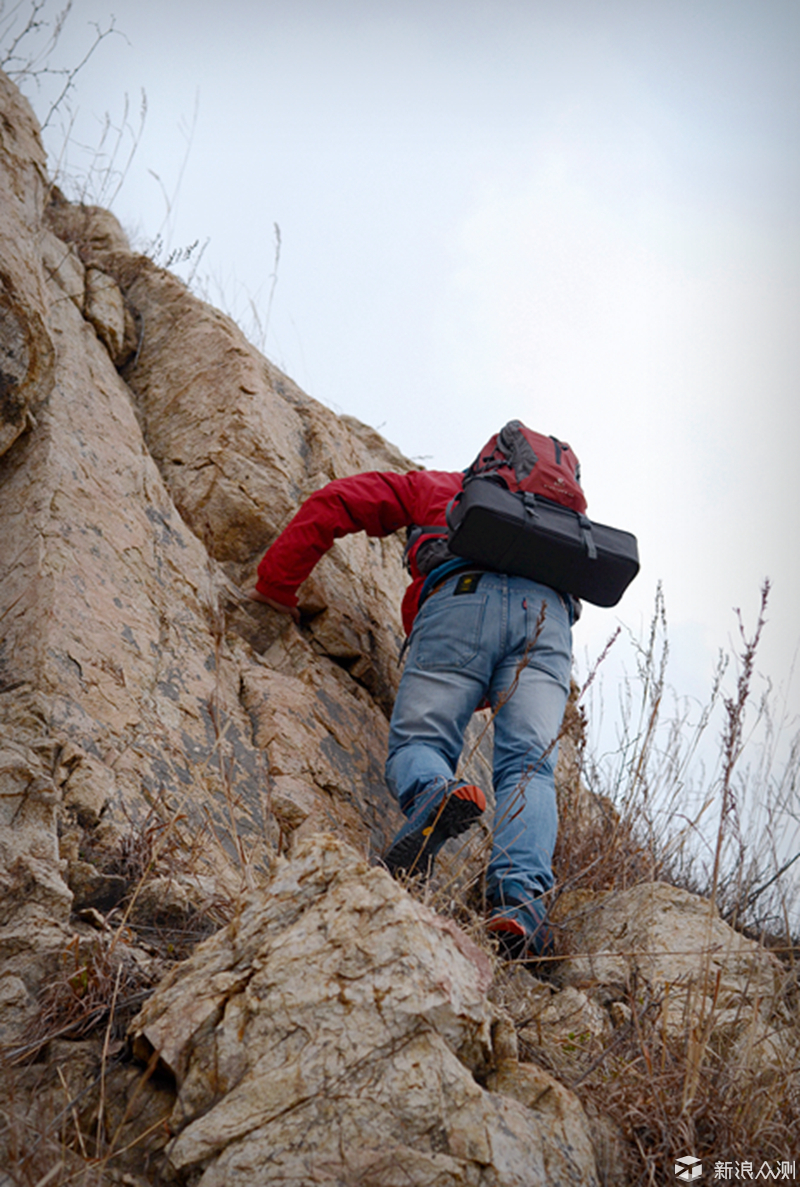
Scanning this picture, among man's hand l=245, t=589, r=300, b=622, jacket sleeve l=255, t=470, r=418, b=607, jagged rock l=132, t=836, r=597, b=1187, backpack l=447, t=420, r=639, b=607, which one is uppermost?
backpack l=447, t=420, r=639, b=607

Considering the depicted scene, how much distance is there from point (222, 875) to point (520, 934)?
80 cm

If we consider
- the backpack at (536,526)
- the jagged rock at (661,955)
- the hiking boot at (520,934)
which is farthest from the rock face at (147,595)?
the backpack at (536,526)

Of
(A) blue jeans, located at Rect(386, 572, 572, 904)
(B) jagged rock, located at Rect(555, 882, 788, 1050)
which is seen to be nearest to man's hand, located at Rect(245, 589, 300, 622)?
(A) blue jeans, located at Rect(386, 572, 572, 904)

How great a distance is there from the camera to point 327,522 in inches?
136

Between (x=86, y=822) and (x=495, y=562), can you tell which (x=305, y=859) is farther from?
(x=495, y=562)

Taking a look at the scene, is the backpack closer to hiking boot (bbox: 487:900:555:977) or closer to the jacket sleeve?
the jacket sleeve

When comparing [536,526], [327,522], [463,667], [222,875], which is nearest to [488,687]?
[463,667]

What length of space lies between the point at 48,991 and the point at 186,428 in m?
3.07

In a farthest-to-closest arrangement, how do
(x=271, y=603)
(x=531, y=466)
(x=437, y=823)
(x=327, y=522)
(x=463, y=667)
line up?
(x=271, y=603), (x=327, y=522), (x=531, y=466), (x=463, y=667), (x=437, y=823)

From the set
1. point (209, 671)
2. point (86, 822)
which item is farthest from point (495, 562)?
point (86, 822)

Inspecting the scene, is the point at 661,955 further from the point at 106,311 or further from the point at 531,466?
the point at 106,311

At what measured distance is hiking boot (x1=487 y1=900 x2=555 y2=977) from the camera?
83.6 inches

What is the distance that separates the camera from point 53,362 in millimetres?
3158

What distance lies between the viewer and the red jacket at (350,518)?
11.3ft
